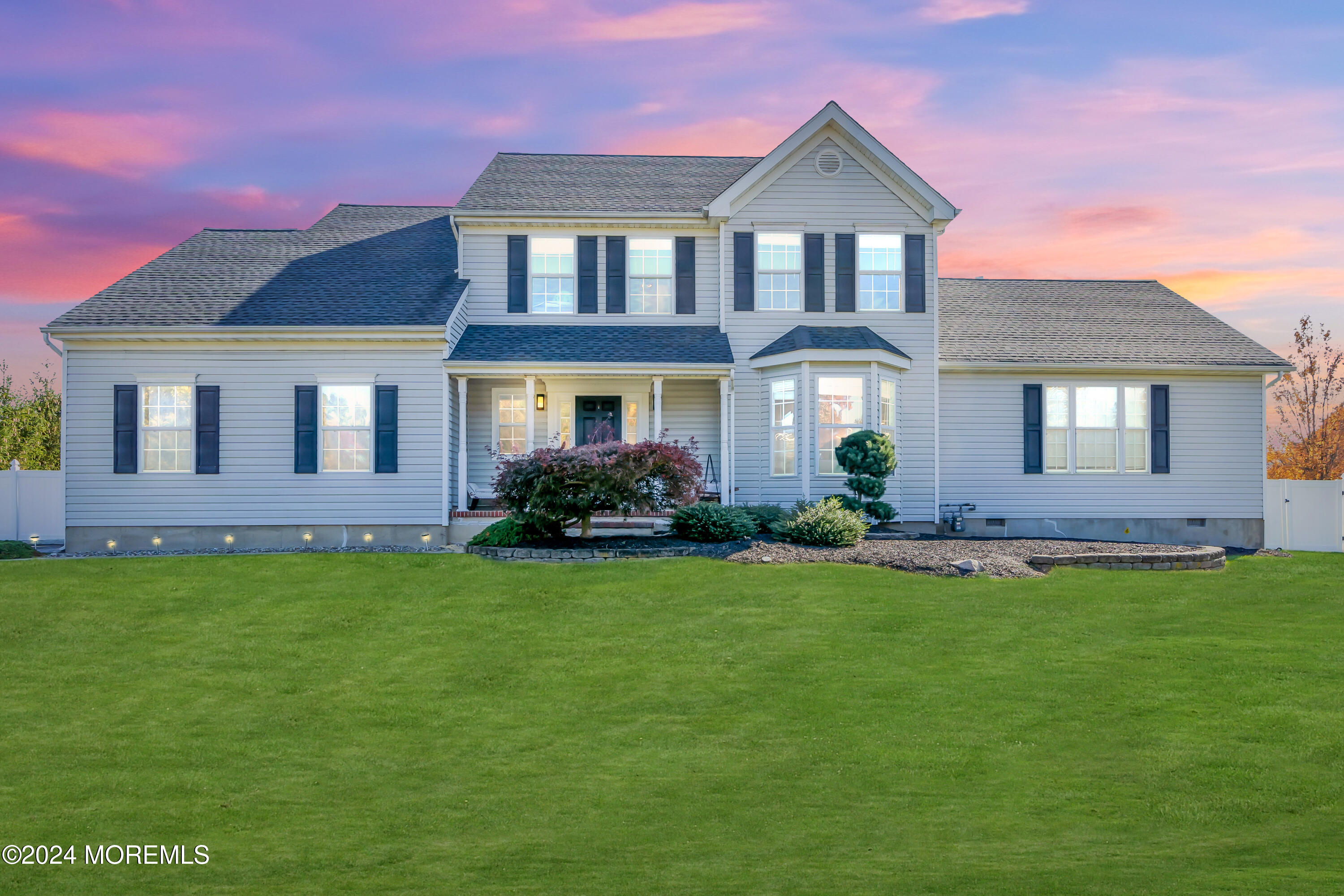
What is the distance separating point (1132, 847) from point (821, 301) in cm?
1573

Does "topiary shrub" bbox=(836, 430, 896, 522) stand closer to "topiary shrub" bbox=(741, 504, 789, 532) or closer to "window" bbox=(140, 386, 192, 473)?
"topiary shrub" bbox=(741, 504, 789, 532)

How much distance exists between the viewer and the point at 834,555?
16.2 metres

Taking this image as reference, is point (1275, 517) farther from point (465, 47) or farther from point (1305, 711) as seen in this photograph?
point (465, 47)

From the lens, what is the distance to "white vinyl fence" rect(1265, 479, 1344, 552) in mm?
22453

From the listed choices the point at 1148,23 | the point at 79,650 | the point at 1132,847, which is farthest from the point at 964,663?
the point at 1148,23

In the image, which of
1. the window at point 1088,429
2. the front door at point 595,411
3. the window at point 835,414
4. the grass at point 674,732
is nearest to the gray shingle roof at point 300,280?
the front door at point 595,411

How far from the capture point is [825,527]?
17.0 m

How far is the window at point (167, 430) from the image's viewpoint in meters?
19.3

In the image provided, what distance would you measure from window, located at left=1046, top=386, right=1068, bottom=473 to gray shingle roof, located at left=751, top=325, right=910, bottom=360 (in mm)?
3493

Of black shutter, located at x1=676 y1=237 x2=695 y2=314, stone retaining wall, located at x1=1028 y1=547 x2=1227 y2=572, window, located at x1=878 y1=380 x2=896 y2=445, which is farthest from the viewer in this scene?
black shutter, located at x1=676 y1=237 x2=695 y2=314

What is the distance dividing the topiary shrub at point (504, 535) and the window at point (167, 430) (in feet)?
20.3

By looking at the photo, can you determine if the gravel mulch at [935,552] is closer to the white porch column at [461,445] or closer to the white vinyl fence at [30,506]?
the white porch column at [461,445]

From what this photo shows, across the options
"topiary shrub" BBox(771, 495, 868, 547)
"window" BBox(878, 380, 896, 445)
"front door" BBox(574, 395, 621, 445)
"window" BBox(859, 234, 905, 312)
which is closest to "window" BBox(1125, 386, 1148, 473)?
"window" BBox(878, 380, 896, 445)

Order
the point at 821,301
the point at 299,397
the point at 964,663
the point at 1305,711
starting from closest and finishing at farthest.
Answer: the point at 1305,711
the point at 964,663
the point at 299,397
the point at 821,301
